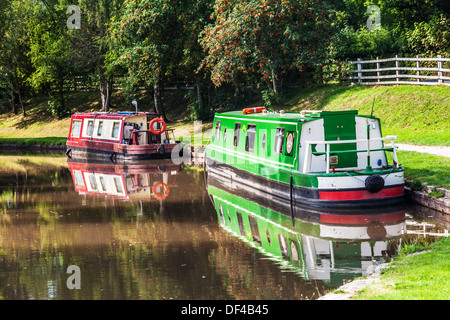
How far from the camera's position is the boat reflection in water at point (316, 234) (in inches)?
425

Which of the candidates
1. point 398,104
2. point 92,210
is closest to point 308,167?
point 92,210

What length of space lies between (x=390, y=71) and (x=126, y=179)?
1430 centimetres

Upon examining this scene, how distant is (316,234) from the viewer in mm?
13344

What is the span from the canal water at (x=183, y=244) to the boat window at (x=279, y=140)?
154 centimetres

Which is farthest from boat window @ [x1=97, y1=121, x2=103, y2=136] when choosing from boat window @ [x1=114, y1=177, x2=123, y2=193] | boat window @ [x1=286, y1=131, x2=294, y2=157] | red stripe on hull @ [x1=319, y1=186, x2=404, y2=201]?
red stripe on hull @ [x1=319, y1=186, x2=404, y2=201]

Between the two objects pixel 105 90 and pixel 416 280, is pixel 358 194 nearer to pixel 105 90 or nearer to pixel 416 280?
pixel 416 280

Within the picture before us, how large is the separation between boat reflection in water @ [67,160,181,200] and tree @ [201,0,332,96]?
6.33 m

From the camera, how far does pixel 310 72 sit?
3350 cm

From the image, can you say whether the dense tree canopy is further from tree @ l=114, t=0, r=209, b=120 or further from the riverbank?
the riverbank

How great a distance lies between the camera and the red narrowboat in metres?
28.2

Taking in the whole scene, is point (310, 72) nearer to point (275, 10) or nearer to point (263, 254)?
point (275, 10)

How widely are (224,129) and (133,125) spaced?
7984 mm

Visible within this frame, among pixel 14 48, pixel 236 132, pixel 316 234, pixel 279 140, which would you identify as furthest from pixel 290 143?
pixel 14 48

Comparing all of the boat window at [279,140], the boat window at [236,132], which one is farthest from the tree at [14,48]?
the boat window at [279,140]
